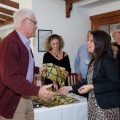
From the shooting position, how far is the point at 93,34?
1667 mm

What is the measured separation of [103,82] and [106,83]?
34mm

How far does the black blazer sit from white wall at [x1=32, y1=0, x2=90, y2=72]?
80.8 inches

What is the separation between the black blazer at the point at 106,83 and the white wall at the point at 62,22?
6.73 feet

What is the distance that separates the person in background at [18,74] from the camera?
1424mm

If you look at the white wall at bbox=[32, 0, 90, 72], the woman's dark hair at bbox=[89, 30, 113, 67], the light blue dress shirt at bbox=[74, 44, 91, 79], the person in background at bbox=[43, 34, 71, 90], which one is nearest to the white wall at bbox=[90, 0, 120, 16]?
the white wall at bbox=[32, 0, 90, 72]

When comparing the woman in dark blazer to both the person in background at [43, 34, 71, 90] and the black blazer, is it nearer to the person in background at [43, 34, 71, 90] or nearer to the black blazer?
the black blazer

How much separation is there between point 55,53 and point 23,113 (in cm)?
139

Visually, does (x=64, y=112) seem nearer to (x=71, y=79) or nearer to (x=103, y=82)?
(x=103, y=82)

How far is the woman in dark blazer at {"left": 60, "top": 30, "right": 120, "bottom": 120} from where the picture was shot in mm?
1562

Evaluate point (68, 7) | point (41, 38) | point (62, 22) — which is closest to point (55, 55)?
point (41, 38)

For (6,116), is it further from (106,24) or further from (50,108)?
(106,24)

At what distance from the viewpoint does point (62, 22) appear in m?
3.82

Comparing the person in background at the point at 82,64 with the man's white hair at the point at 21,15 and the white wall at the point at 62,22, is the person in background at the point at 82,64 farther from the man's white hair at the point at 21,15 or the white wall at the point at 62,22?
the man's white hair at the point at 21,15

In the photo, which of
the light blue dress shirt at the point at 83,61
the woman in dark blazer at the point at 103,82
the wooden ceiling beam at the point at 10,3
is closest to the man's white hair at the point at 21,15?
the woman in dark blazer at the point at 103,82
